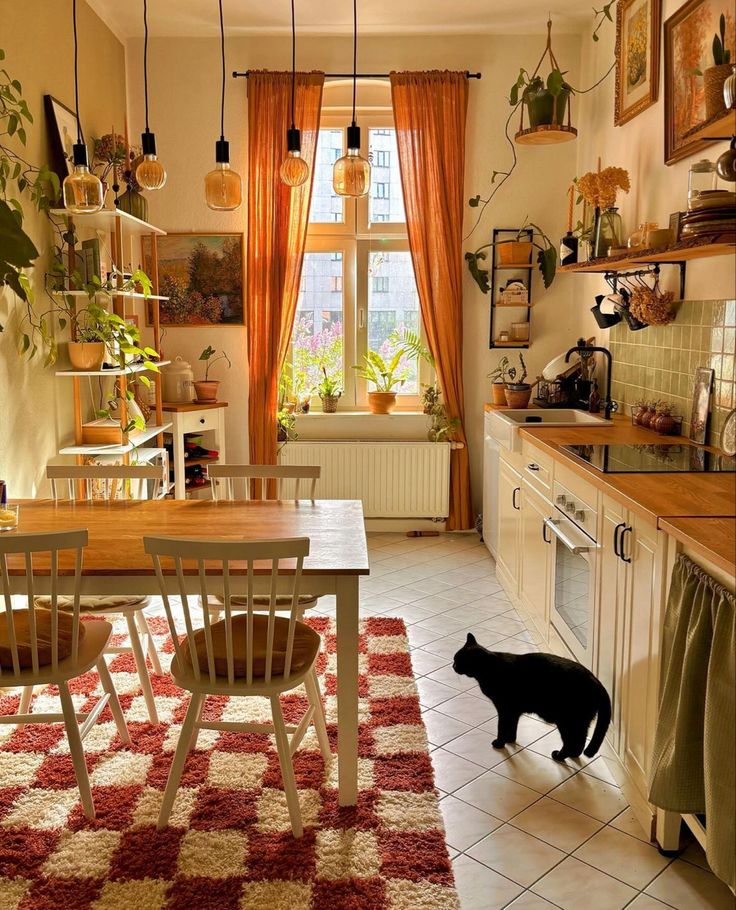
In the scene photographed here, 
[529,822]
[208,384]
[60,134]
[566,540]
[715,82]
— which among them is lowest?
[529,822]

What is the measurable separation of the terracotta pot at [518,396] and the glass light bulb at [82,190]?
2739 mm

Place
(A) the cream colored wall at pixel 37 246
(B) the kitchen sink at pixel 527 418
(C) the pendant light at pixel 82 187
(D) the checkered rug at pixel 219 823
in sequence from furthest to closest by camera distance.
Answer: (B) the kitchen sink at pixel 527 418 → (A) the cream colored wall at pixel 37 246 → (C) the pendant light at pixel 82 187 → (D) the checkered rug at pixel 219 823

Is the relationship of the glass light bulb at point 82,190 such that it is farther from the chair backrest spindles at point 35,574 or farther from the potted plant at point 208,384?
the potted plant at point 208,384

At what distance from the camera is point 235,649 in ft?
7.84

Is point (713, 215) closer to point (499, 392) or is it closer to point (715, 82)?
point (715, 82)

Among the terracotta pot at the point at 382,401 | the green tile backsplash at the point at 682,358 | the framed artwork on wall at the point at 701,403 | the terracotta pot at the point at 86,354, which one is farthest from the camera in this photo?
the terracotta pot at the point at 382,401

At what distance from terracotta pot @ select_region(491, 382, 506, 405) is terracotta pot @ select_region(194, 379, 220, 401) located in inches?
69.9

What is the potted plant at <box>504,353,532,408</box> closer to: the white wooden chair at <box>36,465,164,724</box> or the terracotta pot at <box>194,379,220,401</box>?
the terracotta pot at <box>194,379,220,401</box>

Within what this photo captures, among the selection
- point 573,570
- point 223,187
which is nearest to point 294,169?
point 223,187

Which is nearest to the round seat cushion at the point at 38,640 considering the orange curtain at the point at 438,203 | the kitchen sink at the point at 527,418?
the kitchen sink at the point at 527,418

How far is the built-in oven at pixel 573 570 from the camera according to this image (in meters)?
2.81

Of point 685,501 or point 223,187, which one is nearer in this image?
point 685,501

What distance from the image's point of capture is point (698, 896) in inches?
81.7

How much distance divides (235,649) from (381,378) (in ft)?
11.2
